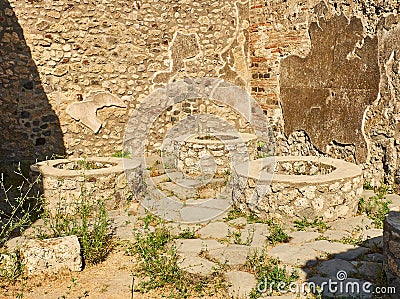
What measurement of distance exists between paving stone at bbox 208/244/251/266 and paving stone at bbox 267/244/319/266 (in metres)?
0.23

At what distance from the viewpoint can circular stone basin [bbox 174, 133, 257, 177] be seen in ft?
22.1

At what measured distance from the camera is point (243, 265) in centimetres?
368

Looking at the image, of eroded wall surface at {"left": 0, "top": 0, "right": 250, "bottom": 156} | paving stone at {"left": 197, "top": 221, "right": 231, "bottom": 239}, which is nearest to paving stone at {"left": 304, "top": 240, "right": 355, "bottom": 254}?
paving stone at {"left": 197, "top": 221, "right": 231, "bottom": 239}

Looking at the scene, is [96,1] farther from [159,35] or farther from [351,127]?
[351,127]

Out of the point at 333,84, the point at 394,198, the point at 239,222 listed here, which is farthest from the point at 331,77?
the point at 239,222

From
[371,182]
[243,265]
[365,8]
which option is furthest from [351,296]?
[365,8]

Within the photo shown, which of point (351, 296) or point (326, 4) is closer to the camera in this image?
point (351, 296)

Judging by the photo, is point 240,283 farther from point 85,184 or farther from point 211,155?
point 211,155

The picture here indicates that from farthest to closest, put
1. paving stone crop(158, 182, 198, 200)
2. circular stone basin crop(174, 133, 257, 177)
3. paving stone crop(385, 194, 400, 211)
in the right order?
circular stone basin crop(174, 133, 257, 177), paving stone crop(158, 182, 198, 200), paving stone crop(385, 194, 400, 211)

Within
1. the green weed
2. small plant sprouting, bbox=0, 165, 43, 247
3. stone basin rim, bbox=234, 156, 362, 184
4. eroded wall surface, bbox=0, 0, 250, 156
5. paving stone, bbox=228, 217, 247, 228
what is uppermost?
eroded wall surface, bbox=0, 0, 250, 156

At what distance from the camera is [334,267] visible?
3.59m

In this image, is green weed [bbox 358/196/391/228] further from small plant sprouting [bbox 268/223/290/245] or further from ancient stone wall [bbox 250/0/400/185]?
small plant sprouting [bbox 268/223/290/245]

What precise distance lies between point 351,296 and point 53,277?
2216mm

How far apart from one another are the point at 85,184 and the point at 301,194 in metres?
2.36
